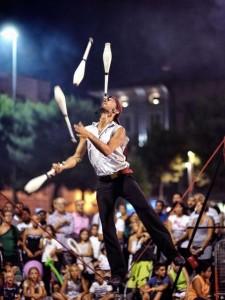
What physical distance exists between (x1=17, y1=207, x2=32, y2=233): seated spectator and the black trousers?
4232 mm

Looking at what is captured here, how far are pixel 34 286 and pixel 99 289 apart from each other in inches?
39.1

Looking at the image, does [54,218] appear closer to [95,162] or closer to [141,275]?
[141,275]

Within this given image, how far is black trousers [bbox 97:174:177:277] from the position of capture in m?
7.67

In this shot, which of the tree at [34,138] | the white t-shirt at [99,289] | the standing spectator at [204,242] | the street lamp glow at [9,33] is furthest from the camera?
the tree at [34,138]

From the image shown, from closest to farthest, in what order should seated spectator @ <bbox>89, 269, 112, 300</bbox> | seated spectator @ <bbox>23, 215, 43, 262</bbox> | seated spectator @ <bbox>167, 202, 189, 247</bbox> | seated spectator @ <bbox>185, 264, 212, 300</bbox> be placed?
seated spectator @ <bbox>185, 264, 212, 300</bbox> < seated spectator @ <bbox>89, 269, 112, 300</bbox> < seated spectator @ <bbox>23, 215, 43, 262</bbox> < seated spectator @ <bbox>167, 202, 189, 247</bbox>

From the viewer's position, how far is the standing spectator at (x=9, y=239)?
11258mm

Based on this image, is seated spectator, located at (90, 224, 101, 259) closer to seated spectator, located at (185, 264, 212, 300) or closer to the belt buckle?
seated spectator, located at (185, 264, 212, 300)

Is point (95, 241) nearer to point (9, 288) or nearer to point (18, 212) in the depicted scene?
point (18, 212)

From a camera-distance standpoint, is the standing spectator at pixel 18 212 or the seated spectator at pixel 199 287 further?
the standing spectator at pixel 18 212

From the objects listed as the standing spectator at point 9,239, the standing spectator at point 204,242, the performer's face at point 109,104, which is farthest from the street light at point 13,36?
the performer's face at point 109,104

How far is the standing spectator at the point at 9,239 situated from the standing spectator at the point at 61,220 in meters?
1.01

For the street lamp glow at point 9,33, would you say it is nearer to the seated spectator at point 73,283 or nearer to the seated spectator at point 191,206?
the seated spectator at point 191,206

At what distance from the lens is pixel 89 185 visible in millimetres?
39812

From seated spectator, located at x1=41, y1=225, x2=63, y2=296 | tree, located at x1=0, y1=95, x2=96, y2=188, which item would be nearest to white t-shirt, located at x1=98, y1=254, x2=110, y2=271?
seated spectator, located at x1=41, y1=225, x2=63, y2=296
